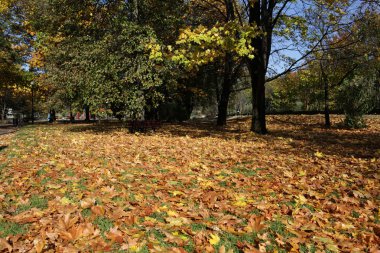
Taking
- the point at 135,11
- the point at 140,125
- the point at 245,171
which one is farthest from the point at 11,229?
the point at 135,11

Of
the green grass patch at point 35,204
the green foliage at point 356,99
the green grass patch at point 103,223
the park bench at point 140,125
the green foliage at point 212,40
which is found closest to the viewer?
the green grass patch at point 103,223

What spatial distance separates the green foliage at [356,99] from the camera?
696 inches

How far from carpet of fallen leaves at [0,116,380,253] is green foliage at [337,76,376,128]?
36.2 feet

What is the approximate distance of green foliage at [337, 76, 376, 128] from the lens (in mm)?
17672

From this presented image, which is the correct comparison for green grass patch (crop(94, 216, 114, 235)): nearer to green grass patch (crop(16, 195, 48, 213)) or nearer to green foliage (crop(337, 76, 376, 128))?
green grass patch (crop(16, 195, 48, 213))

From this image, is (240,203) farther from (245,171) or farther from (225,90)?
(225,90)

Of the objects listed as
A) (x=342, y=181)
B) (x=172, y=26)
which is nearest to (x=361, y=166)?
(x=342, y=181)

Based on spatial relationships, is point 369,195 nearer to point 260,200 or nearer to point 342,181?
point 342,181

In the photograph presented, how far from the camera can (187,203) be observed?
4.67 meters

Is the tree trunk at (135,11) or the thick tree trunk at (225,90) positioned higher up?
the tree trunk at (135,11)

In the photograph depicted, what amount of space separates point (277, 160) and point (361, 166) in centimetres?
182

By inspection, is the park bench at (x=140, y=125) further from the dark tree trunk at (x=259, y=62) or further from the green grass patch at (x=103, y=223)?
the green grass patch at (x=103, y=223)

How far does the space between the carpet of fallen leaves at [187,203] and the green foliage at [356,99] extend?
11.0m

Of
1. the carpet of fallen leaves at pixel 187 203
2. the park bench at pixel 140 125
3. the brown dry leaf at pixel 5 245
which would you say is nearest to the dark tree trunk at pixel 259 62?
the park bench at pixel 140 125
